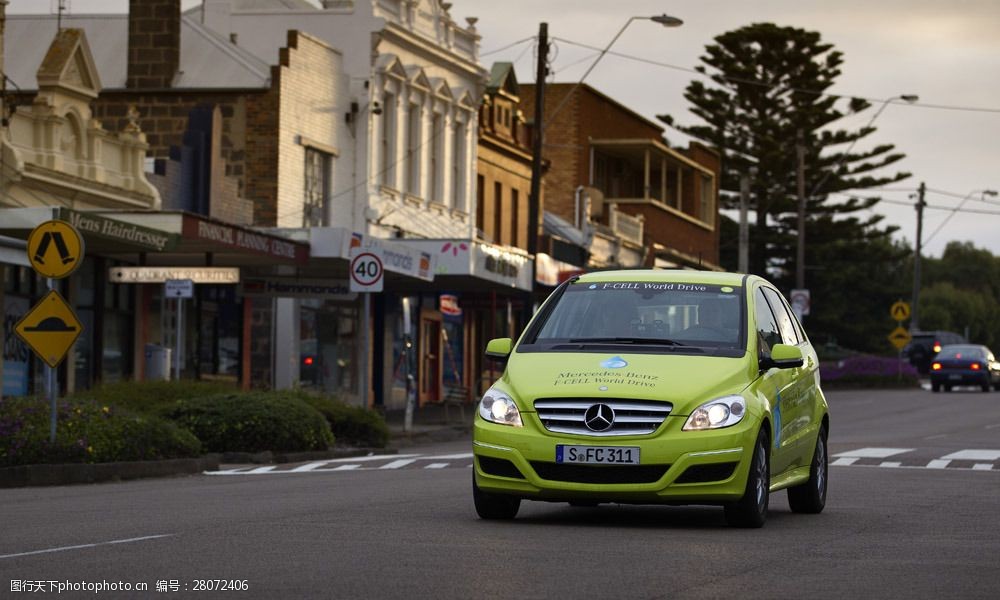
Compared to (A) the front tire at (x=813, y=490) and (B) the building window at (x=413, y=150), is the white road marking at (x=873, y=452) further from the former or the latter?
(B) the building window at (x=413, y=150)

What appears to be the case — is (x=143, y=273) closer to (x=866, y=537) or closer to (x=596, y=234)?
(x=866, y=537)

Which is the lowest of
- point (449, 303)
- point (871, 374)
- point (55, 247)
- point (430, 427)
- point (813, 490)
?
point (430, 427)

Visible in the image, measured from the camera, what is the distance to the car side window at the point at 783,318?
14.5 meters

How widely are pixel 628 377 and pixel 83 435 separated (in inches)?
379

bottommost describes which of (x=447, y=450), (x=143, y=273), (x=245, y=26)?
(x=447, y=450)

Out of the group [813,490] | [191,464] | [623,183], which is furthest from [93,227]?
[623,183]

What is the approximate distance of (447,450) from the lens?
28500 mm

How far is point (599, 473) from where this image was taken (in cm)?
1227

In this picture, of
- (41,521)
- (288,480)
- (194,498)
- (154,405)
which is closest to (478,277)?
(154,405)

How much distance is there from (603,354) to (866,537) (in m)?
2.02

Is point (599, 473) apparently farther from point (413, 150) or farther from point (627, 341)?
point (413, 150)

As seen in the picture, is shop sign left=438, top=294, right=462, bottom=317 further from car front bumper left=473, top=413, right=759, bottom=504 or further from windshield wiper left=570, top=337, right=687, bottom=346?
car front bumper left=473, top=413, right=759, bottom=504

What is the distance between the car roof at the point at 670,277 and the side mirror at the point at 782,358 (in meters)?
0.78

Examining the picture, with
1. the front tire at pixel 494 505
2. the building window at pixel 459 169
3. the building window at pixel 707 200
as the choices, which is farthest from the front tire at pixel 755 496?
the building window at pixel 707 200
